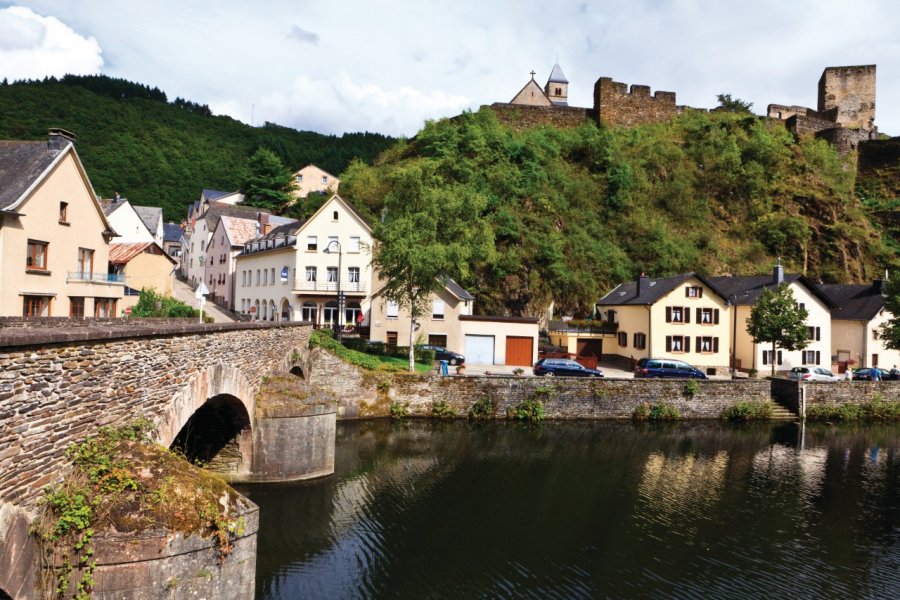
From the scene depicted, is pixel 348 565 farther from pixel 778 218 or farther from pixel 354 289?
pixel 778 218

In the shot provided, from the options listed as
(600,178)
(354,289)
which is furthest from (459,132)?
(354,289)

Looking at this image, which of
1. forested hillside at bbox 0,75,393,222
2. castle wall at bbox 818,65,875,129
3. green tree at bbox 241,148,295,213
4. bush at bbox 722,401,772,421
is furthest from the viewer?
forested hillside at bbox 0,75,393,222

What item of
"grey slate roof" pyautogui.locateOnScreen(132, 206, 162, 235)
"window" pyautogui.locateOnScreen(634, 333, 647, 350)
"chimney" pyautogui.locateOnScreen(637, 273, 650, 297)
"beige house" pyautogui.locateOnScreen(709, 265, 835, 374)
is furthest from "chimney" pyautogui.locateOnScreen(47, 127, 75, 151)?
"grey slate roof" pyautogui.locateOnScreen(132, 206, 162, 235)

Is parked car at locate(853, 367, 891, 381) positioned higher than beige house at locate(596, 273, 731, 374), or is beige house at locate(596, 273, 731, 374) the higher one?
beige house at locate(596, 273, 731, 374)

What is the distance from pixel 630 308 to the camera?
157 ft

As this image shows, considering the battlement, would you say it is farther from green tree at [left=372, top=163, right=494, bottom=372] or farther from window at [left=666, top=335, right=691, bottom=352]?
green tree at [left=372, top=163, right=494, bottom=372]

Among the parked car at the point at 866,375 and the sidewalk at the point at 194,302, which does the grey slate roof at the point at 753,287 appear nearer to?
the parked car at the point at 866,375

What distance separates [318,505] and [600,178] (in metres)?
51.0

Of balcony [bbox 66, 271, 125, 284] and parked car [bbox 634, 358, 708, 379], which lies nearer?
balcony [bbox 66, 271, 125, 284]

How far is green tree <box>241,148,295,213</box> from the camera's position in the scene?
249 feet

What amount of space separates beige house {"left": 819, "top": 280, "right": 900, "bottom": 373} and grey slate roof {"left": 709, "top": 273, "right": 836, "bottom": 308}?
136 inches

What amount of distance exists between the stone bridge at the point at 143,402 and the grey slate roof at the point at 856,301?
1825 inches

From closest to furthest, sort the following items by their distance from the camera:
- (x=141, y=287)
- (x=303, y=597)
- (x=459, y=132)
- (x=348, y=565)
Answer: (x=303, y=597)
(x=348, y=565)
(x=141, y=287)
(x=459, y=132)

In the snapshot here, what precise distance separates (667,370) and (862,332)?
842 inches
